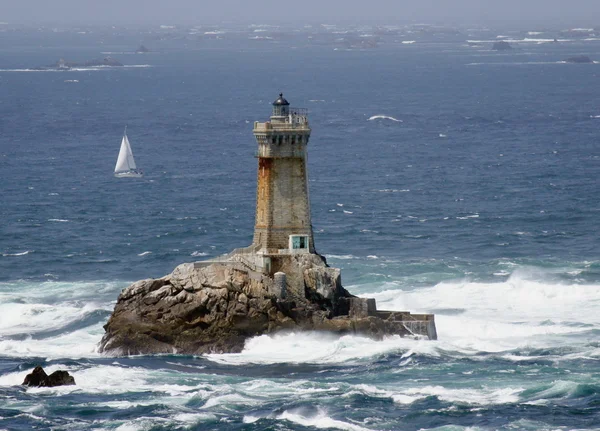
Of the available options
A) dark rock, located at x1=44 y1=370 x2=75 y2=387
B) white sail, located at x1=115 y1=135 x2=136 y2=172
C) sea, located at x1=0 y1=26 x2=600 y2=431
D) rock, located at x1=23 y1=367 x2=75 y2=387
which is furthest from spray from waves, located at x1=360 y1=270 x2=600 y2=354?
white sail, located at x1=115 y1=135 x2=136 y2=172

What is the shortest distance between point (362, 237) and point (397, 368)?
38631 millimetres

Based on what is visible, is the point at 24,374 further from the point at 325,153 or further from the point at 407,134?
the point at 407,134

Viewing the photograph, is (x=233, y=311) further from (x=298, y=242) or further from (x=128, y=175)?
(x=128, y=175)

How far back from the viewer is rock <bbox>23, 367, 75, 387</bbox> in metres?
70.2

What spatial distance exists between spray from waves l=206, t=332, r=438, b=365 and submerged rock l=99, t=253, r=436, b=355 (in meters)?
0.39

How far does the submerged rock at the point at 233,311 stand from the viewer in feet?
252

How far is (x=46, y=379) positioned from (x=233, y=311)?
1055cm

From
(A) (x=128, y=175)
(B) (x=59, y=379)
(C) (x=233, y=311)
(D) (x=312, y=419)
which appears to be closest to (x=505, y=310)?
(C) (x=233, y=311)

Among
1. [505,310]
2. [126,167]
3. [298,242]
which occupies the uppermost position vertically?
[298,242]

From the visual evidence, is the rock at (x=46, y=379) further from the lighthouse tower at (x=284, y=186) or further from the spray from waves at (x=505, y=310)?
the spray from waves at (x=505, y=310)

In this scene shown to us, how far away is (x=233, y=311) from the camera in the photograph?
76.9m

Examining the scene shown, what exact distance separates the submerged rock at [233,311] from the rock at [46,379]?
6.62 m

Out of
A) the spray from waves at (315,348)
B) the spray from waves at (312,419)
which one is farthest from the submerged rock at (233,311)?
the spray from waves at (312,419)

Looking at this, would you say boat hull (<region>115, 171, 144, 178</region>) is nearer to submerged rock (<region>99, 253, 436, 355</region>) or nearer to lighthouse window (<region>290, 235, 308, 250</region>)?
lighthouse window (<region>290, 235, 308, 250</region>)
